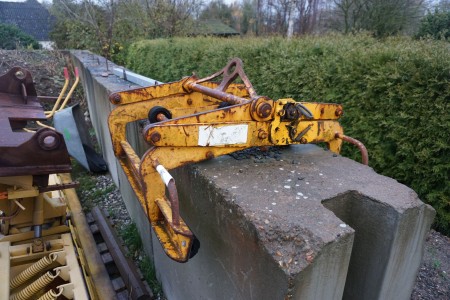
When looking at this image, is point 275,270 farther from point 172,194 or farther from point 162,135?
point 162,135

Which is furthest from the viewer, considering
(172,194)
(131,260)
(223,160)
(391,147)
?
(391,147)

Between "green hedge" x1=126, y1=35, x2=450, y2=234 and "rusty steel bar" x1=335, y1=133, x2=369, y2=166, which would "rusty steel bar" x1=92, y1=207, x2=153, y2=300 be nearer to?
"rusty steel bar" x1=335, y1=133, x2=369, y2=166

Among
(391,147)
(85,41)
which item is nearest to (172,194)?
(391,147)

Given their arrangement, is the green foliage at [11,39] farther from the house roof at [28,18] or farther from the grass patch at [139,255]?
the grass patch at [139,255]

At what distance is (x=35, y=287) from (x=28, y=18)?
34.2 metres

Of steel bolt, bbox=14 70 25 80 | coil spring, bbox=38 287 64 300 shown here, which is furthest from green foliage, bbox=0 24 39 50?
coil spring, bbox=38 287 64 300

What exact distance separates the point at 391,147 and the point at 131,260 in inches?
135

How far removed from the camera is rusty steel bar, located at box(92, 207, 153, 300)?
2.96 metres

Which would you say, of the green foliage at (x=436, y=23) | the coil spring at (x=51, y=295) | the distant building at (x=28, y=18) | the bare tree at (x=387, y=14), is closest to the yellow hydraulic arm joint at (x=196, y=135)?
the coil spring at (x=51, y=295)

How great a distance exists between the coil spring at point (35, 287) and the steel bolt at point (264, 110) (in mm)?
1882

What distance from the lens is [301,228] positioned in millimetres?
1404

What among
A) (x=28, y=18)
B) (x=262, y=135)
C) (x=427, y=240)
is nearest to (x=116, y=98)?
(x=262, y=135)

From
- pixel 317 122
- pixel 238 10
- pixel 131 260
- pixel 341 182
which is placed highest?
pixel 238 10

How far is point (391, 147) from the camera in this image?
4094mm
